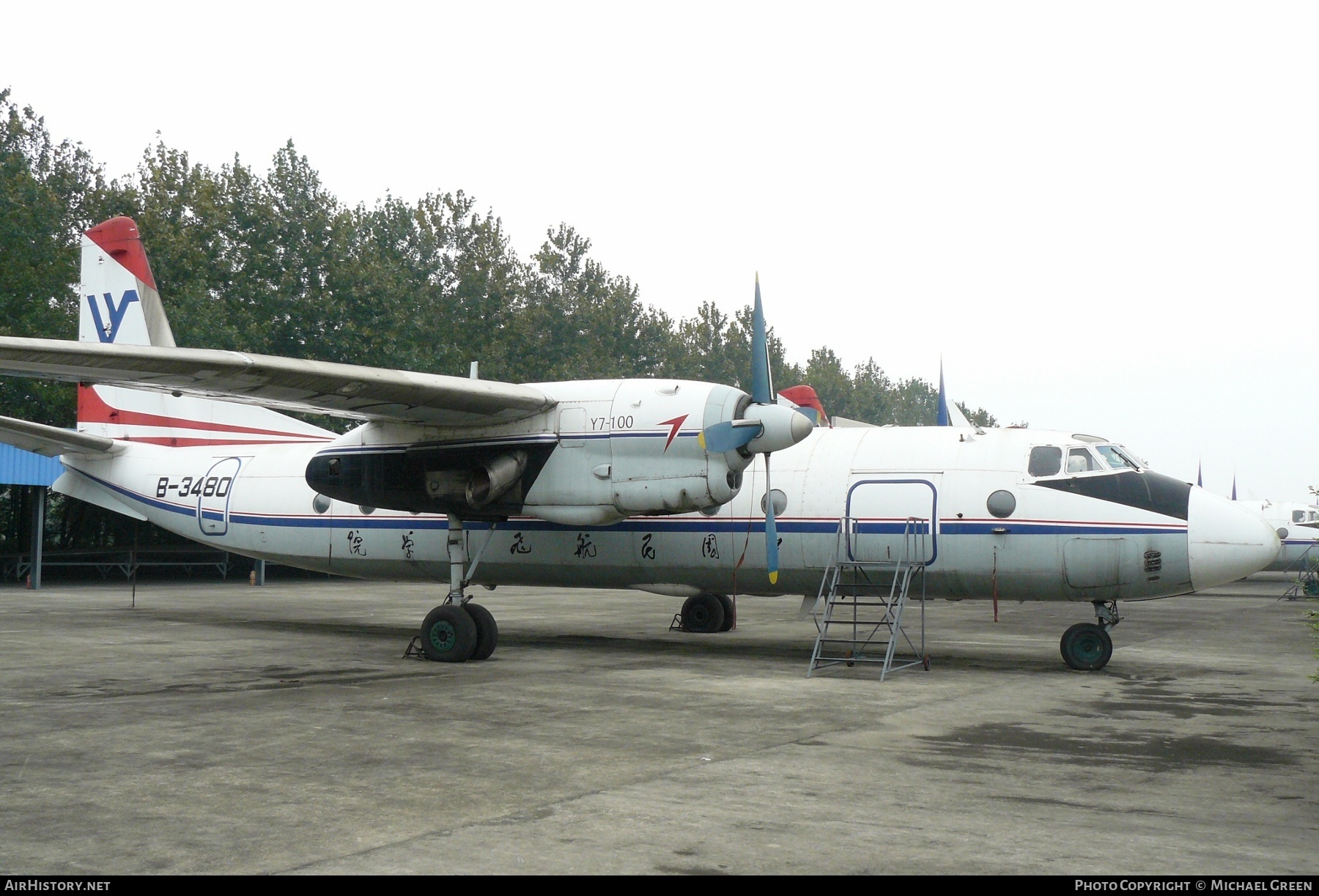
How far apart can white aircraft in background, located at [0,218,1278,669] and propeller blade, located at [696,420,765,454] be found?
21 millimetres

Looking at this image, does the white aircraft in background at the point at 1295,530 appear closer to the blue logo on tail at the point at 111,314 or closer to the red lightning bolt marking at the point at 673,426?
the red lightning bolt marking at the point at 673,426

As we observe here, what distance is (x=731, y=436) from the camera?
13844 millimetres

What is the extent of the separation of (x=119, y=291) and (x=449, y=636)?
435 inches

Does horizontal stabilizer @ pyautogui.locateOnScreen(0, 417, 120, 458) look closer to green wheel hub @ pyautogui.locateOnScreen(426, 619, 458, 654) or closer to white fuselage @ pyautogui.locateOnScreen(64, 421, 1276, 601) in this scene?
white fuselage @ pyautogui.locateOnScreen(64, 421, 1276, 601)

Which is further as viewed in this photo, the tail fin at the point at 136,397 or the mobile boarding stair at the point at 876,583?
the tail fin at the point at 136,397

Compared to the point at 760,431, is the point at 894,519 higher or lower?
lower

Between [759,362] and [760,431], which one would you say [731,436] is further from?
[759,362]

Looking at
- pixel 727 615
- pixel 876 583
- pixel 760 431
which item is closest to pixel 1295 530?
pixel 727 615

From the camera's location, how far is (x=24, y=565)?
105ft

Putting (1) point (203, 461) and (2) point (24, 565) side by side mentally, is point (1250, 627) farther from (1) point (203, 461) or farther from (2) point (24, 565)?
(2) point (24, 565)

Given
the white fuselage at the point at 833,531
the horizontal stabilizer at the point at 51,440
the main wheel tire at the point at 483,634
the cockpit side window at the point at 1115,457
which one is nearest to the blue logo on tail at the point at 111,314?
the horizontal stabilizer at the point at 51,440

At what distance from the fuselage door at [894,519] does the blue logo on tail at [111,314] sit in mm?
14308

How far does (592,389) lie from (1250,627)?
16.7m

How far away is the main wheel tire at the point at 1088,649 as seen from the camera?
14531mm
